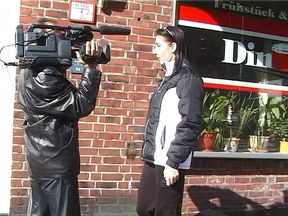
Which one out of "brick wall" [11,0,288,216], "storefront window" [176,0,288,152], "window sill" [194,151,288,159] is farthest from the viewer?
"storefront window" [176,0,288,152]

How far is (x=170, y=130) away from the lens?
3.78 m

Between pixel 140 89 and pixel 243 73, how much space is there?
4.66 feet

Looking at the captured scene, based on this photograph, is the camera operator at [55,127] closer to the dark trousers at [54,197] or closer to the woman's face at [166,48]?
the dark trousers at [54,197]

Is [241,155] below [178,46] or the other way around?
below

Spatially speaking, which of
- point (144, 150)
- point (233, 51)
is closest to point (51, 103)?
point (144, 150)

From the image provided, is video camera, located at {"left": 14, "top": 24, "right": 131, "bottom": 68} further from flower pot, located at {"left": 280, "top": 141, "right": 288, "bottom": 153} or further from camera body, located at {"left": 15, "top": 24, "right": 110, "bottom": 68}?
flower pot, located at {"left": 280, "top": 141, "right": 288, "bottom": 153}

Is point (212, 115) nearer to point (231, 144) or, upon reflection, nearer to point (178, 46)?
point (231, 144)

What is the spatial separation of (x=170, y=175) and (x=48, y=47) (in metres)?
1.28

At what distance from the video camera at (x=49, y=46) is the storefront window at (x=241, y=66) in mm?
2466

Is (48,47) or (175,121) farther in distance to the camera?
(175,121)

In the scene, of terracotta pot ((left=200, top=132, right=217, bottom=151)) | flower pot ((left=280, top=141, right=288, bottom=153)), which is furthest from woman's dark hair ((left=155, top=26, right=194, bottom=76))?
flower pot ((left=280, top=141, right=288, bottom=153))

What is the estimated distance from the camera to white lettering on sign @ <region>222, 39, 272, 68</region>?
5.95 meters

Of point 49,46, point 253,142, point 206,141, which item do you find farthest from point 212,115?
point 49,46

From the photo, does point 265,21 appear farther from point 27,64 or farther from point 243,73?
point 27,64
